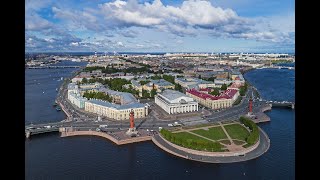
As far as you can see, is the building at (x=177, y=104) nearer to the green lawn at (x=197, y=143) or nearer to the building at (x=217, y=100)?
the building at (x=217, y=100)

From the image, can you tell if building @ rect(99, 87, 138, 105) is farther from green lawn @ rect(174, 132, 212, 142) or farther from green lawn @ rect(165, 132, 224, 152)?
green lawn @ rect(165, 132, 224, 152)

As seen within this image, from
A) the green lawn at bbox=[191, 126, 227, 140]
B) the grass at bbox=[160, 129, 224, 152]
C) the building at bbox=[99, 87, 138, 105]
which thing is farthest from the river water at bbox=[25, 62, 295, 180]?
the building at bbox=[99, 87, 138, 105]

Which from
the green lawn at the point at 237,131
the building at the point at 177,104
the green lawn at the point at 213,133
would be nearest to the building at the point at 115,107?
the building at the point at 177,104

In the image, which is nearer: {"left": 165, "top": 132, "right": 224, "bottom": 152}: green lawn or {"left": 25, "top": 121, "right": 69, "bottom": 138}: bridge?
{"left": 165, "top": 132, "right": 224, "bottom": 152}: green lawn

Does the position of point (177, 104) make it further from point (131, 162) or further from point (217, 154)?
point (131, 162)

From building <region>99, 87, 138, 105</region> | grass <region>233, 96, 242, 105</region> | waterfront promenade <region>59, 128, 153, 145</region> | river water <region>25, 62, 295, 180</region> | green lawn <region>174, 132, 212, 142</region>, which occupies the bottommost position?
river water <region>25, 62, 295, 180</region>
